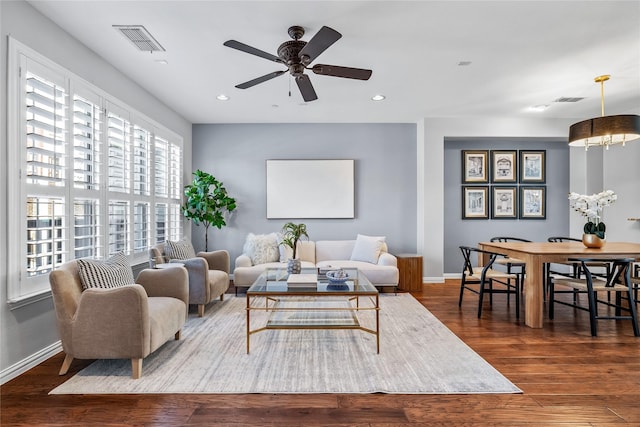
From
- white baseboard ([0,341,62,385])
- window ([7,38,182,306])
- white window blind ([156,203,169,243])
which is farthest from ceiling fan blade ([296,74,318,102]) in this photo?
white baseboard ([0,341,62,385])

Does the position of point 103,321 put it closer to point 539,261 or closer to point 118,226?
point 118,226

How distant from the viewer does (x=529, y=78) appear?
13.1 ft

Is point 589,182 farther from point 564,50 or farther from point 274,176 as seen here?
point 274,176

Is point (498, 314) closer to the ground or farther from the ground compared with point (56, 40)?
closer to the ground

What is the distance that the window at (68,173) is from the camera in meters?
2.46

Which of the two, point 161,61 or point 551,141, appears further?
point 551,141

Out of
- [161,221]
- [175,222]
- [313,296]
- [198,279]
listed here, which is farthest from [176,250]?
[313,296]

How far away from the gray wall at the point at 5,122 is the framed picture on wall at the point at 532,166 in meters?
6.41

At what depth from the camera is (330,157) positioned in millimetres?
5922

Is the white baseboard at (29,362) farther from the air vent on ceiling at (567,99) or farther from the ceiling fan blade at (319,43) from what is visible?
the air vent on ceiling at (567,99)

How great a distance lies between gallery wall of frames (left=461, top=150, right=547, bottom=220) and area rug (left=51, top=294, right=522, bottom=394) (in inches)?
136

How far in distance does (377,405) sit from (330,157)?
4.42 m

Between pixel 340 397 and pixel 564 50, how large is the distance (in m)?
3.74

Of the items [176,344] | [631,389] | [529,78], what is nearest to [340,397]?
[176,344]
